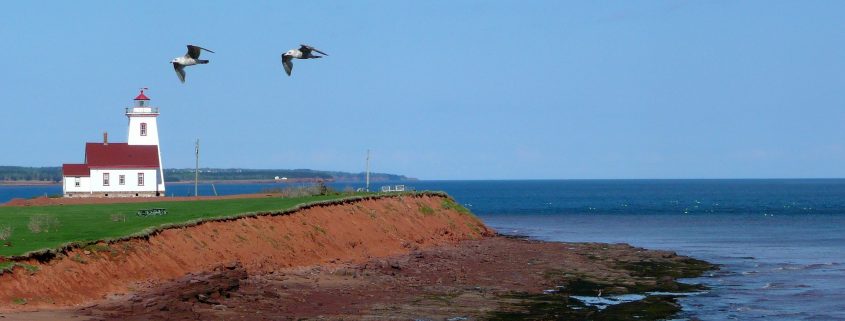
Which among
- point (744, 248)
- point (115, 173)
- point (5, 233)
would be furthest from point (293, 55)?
point (115, 173)

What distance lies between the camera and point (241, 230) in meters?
37.4

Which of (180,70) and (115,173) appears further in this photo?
(115,173)

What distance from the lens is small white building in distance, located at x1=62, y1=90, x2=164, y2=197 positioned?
245 feet

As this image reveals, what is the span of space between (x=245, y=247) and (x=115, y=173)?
42.4m

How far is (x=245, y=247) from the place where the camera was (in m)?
35.7

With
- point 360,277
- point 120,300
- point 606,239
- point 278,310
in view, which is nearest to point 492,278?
point 360,277

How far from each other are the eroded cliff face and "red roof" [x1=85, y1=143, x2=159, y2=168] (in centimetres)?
2383

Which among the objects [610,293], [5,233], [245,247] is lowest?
[610,293]

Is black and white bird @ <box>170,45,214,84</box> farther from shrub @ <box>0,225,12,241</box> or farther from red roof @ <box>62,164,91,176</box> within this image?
red roof @ <box>62,164,91,176</box>

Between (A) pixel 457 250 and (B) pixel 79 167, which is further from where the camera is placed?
(B) pixel 79 167

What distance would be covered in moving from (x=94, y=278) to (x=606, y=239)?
3870 centimetres

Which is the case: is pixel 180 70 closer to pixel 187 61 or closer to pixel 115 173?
pixel 187 61

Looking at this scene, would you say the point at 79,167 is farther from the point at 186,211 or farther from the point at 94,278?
the point at 94,278

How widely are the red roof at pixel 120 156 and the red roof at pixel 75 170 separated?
17.3 inches
